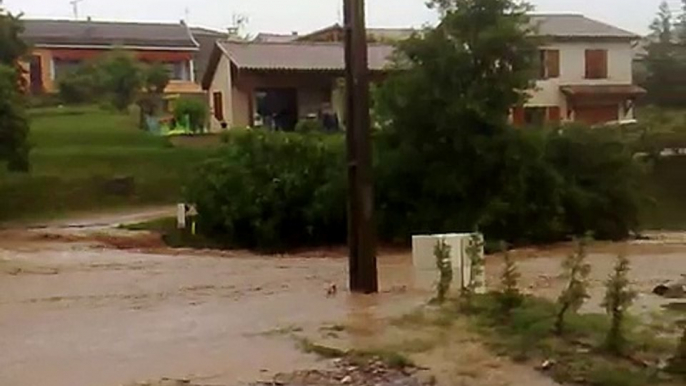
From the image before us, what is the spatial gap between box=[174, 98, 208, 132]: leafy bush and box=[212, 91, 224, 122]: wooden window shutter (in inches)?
93.7

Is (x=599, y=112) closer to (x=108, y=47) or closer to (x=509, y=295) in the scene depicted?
(x=108, y=47)

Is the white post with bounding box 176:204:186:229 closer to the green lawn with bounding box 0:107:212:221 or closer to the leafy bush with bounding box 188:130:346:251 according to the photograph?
the leafy bush with bounding box 188:130:346:251

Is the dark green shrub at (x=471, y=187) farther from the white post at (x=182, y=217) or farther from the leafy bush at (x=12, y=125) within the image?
the leafy bush at (x=12, y=125)

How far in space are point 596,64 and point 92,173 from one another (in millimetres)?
23393

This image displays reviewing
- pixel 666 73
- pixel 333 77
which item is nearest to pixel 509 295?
pixel 333 77

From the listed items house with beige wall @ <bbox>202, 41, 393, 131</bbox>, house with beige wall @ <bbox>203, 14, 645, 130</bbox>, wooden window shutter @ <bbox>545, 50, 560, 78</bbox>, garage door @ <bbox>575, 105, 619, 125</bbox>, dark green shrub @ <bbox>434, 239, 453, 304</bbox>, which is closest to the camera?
dark green shrub @ <bbox>434, 239, 453, 304</bbox>

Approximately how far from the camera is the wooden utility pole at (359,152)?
14.5m

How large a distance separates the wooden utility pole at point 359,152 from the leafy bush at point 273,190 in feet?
36.1

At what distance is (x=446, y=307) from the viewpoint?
11961 mm

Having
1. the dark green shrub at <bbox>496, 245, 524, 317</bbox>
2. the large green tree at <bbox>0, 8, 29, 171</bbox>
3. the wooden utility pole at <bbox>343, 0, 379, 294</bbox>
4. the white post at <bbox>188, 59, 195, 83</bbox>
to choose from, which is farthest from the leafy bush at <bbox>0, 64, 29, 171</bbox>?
the white post at <bbox>188, 59, 195, 83</bbox>

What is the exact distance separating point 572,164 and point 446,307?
48.9ft

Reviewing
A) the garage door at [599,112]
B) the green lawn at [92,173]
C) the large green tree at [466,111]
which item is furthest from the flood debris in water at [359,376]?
the garage door at [599,112]

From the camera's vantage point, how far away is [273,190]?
26109 mm

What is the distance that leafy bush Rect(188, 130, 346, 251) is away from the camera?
2609 cm
